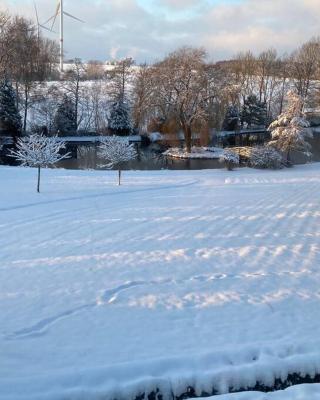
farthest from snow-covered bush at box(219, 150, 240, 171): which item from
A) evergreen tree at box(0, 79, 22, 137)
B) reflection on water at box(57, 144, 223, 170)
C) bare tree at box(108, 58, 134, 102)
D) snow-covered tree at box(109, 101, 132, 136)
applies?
Result: bare tree at box(108, 58, 134, 102)

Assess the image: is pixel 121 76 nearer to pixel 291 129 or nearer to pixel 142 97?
pixel 142 97

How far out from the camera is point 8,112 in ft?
136

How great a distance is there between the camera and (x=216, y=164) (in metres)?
33.7

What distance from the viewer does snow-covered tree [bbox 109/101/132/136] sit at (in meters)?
48.4

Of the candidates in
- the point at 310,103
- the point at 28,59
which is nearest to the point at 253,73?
the point at 310,103

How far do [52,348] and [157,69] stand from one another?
35895mm

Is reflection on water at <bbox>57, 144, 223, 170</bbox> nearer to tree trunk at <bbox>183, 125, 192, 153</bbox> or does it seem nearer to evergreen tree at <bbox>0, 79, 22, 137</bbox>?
tree trunk at <bbox>183, 125, 192, 153</bbox>

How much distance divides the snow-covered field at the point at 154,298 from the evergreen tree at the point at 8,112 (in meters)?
27.3

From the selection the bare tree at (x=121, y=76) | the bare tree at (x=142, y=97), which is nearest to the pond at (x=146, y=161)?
the bare tree at (x=142, y=97)

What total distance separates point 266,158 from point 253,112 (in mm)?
25017

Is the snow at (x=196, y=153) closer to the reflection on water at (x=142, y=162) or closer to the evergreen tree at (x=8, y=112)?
the reflection on water at (x=142, y=162)

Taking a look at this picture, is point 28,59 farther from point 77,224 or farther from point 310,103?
point 77,224

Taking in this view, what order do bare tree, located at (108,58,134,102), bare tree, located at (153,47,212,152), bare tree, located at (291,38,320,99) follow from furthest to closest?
1. bare tree, located at (291,38,320,99)
2. bare tree, located at (108,58,134,102)
3. bare tree, located at (153,47,212,152)

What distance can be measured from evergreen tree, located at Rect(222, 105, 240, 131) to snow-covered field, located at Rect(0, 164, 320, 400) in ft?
113
